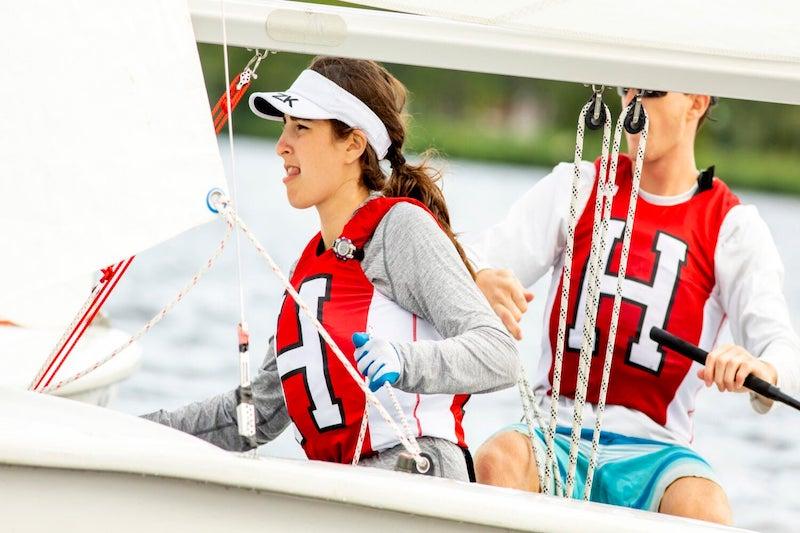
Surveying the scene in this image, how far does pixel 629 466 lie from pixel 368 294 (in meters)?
0.63

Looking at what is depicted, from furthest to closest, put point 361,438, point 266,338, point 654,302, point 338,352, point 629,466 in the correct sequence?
point 266,338 → point 654,302 → point 629,466 → point 361,438 → point 338,352

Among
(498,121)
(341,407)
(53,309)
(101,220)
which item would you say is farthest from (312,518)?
(498,121)

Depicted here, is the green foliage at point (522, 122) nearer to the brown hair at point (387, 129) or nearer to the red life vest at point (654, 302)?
the red life vest at point (654, 302)

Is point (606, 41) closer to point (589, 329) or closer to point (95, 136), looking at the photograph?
point (589, 329)

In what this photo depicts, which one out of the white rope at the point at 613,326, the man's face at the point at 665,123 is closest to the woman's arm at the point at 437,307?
the white rope at the point at 613,326

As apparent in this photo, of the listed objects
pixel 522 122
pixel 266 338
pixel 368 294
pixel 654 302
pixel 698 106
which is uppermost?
pixel 522 122

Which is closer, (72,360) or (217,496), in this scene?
(217,496)

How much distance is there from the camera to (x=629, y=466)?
2.55 m

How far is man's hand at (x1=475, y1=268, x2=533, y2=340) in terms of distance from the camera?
8.01 feet

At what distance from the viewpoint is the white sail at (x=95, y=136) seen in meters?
2.03

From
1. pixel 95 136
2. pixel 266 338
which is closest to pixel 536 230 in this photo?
pixel 95 136

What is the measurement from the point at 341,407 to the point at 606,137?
60 cm

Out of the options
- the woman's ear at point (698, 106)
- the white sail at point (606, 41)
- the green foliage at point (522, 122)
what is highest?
the green foliage at point (522, 122)

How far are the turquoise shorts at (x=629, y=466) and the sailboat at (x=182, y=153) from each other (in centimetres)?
47
